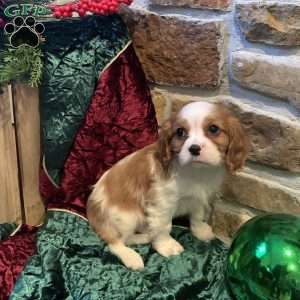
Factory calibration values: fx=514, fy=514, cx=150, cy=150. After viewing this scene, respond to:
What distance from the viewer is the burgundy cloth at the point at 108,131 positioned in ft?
5.48

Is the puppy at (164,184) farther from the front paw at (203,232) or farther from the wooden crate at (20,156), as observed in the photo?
the wooden crate at (20,156)

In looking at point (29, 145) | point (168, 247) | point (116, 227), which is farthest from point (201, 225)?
point (29, 145)

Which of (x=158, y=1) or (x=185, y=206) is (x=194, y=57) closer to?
(x=158, y=1)

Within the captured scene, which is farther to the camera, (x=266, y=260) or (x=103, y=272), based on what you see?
(x=103, y=272)

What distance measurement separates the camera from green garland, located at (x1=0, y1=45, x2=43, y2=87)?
1.53 meters

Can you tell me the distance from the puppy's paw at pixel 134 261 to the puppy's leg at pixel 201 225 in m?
0.25

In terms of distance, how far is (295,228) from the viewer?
1239 millimetres

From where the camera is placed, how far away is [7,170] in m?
1.70

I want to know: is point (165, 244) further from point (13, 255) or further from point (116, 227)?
point (13, 255)

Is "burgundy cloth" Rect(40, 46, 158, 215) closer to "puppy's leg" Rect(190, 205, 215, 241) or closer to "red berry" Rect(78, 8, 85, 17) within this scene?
"red berry" Rect(78, 8, 85, 17)

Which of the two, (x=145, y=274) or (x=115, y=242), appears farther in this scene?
(x=115, y=242)

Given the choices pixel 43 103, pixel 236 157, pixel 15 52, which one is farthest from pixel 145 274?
pixel 15 52

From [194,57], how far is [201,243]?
595 mm

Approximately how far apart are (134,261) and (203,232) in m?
0.29
